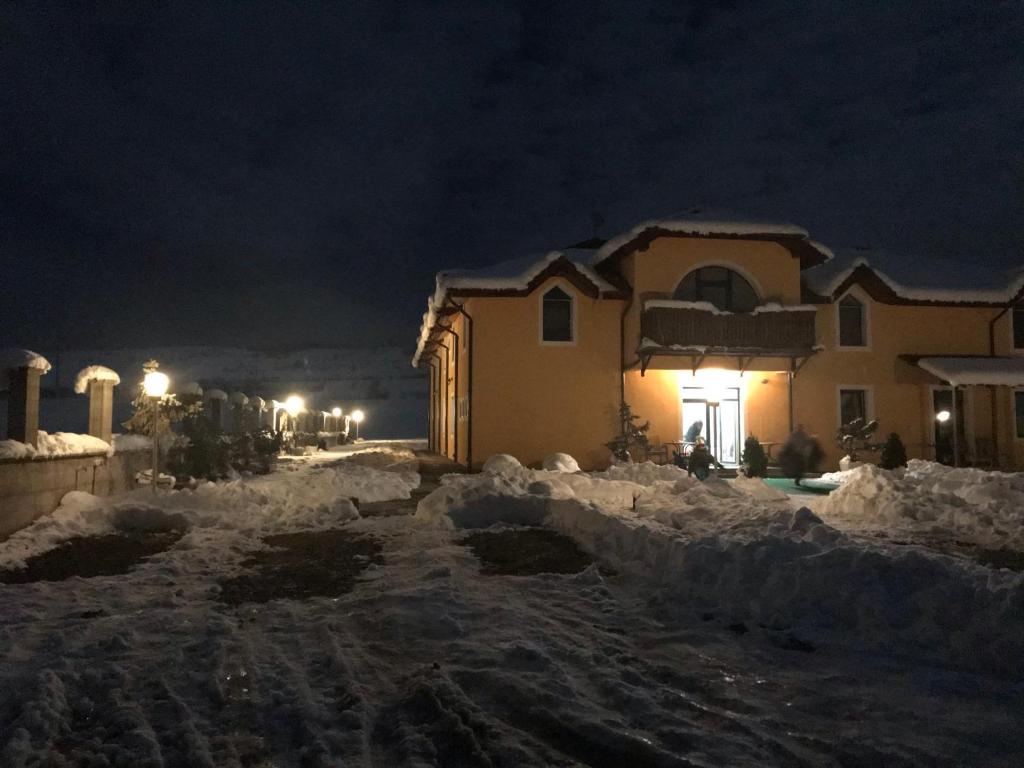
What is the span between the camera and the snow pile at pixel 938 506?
27.2 feet

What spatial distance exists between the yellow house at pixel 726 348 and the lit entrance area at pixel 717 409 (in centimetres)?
4

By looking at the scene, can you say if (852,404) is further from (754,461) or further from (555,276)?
(555,276)

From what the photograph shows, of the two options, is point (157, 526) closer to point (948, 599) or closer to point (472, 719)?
point (472, 719)

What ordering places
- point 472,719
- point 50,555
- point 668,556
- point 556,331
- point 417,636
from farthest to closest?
point 556,331 → point 50,555 → point 668,556 → point 417,636 → point 472,719

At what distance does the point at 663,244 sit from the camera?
63.4ft

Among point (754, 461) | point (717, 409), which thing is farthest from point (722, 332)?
point (754, 461)

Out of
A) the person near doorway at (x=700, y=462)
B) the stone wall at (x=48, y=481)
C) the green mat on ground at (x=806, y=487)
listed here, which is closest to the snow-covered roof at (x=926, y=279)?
the green mat on ground at (x=806, y=487)

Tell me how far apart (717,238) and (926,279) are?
25.0 feet

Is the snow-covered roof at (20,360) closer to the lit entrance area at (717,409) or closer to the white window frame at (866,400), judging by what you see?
the lit entrance area at (717,409)

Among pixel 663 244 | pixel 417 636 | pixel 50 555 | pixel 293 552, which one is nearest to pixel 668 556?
pixel 417 636

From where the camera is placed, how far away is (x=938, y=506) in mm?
9258

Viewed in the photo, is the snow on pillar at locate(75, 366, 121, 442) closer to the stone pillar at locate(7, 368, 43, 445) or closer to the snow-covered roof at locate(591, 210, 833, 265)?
the stone pillar at locate(7, 368, 43, 445)

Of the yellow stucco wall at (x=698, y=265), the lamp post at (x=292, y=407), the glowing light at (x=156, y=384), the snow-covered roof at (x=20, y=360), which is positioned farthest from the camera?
the lamp post at (x=292, y=407)

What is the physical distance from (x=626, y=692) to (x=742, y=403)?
58.4ft
